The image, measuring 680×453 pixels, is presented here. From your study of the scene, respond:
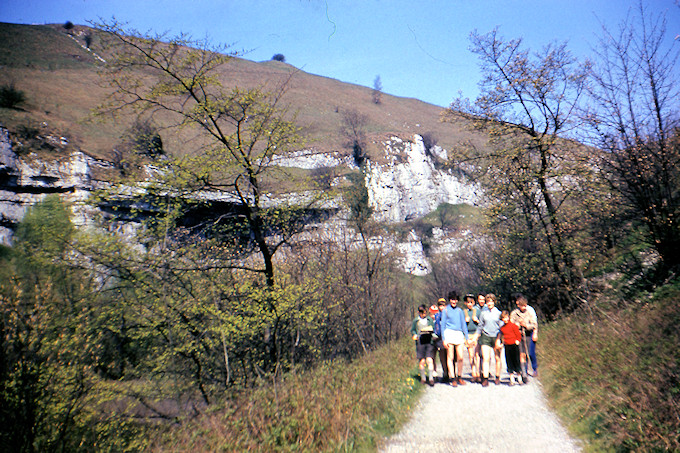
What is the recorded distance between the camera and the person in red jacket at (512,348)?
7223 millimetres

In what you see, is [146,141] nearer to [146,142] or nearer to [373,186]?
[146,142]

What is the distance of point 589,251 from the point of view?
13.6 meters

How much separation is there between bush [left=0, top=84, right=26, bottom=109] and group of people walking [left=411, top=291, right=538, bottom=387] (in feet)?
171

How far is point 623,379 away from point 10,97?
56.2m

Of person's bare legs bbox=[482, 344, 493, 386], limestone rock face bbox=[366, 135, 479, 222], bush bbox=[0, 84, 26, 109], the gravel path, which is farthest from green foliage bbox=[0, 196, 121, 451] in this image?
limestone rock face bbox=[366, 135, 479, 222]

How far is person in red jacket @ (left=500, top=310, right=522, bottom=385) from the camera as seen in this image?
7223 millimetres

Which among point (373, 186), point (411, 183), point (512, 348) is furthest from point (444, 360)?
point (411, 183)

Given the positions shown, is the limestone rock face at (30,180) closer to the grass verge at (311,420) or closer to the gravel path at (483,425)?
the grass verge at (311,420)

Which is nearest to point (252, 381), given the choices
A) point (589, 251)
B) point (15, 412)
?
point (15, 412)

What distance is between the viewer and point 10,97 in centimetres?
4041

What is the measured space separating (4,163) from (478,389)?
47.6 m

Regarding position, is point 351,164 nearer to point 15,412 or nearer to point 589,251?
point 589,251

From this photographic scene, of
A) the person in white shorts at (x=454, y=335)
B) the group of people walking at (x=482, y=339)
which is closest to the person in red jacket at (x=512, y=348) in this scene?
the group of people walking at (x=482, y=339)

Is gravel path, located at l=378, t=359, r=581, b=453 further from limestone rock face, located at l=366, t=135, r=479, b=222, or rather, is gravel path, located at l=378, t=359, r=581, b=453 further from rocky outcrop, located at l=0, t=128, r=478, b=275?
limestone rock face, located at l=366, t=135, r=479, b=222
